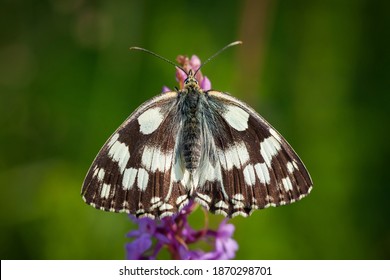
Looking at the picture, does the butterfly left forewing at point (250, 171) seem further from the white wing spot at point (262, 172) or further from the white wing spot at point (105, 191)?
the white wing spot at point (105, 191)

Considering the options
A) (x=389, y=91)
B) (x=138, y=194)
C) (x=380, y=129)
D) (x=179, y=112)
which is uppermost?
(x=389, y=91)

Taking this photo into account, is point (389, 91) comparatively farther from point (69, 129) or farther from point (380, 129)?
point (69, 129)

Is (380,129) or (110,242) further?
(380,129)

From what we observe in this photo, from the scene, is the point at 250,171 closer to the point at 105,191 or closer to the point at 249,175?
the point at 249,175

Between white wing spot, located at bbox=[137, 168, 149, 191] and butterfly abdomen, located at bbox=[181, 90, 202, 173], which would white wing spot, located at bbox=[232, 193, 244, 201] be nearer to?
butterfly abdomen, located at bbox=[181, 90, 202, 173]

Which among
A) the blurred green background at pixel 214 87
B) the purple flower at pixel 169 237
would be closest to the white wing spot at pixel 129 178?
the purple flower at pixel 169 237

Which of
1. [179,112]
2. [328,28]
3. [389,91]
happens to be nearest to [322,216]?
[389,91]
